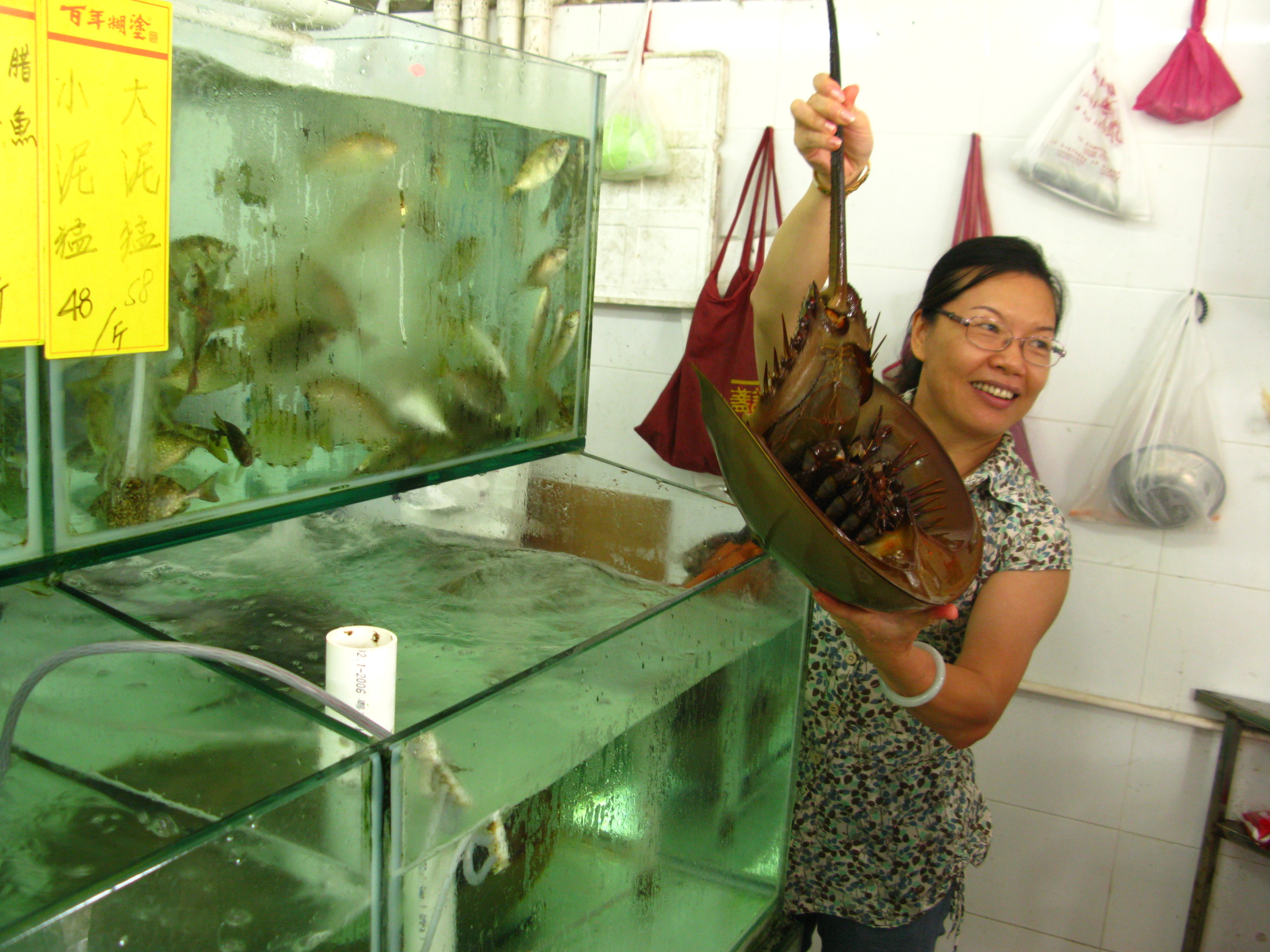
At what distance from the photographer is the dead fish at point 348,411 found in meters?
0.85

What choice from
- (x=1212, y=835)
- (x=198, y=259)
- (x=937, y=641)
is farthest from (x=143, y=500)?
(x=1212, y=835)

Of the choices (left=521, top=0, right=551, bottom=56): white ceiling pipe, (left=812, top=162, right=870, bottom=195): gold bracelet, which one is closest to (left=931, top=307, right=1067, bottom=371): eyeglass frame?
(left=812, top=162, right=870, bottom=195): gold bracelet

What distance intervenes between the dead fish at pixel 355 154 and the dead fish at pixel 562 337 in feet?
1.00

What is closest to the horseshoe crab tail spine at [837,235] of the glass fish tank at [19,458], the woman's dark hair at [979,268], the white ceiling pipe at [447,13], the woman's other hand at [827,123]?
the woman's other hand at [827,123]

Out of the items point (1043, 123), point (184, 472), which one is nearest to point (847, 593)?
point (184, 472)

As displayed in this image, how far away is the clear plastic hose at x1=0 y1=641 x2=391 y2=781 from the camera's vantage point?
626 millimetres

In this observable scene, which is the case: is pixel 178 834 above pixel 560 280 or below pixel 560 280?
below

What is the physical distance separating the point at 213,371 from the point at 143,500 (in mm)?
114

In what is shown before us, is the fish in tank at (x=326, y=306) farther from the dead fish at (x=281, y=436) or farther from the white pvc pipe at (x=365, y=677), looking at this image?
the white pvc pipe at (x=365, y=677)

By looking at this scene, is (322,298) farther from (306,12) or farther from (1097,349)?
(1097,349)

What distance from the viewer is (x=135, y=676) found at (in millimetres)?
729

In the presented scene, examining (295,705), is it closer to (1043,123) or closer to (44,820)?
(44,820)

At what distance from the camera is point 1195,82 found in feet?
6.46

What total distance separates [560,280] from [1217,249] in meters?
1.62
